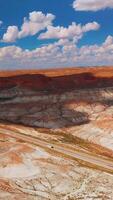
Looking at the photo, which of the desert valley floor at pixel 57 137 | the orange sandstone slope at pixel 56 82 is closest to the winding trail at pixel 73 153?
the desert valley floor at pixel 57 137

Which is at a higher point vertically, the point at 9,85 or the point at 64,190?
the point at 9,85

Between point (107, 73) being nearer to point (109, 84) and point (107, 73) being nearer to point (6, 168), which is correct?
point (109, 84)

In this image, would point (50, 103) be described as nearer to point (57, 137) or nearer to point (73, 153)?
point (57, 137)

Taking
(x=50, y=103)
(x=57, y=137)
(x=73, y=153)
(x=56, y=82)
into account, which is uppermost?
(x=56, y=82)

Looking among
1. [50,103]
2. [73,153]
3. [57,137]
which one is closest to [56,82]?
[50,103]

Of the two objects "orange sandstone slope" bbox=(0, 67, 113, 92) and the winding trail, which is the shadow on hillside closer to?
"orange sandstone slope" bbox=(0, 67, 113, 92)

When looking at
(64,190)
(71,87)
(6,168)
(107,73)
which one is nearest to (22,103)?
(71,87)

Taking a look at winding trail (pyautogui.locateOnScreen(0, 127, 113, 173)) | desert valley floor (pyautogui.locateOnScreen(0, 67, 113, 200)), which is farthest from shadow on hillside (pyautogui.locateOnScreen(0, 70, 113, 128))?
winding trail (pyautogui.locateOnScreen(0, 127, 113, 173))
